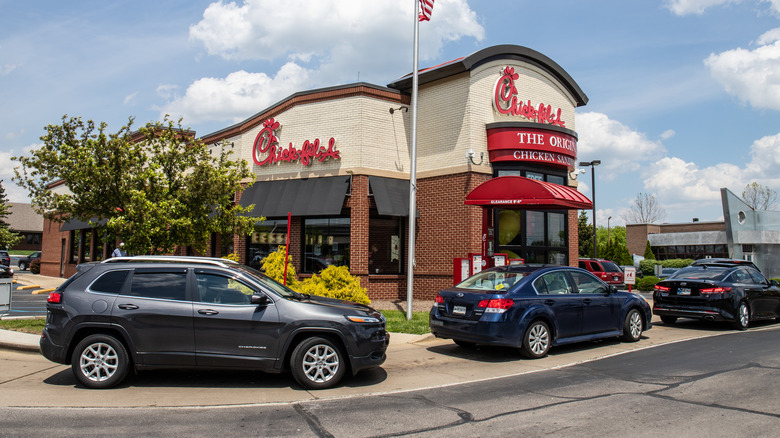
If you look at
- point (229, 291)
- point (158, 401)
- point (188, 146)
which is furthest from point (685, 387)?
point (188, 146)

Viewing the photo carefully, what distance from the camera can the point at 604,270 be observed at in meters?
23.7

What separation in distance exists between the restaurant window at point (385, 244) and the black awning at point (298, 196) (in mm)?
1483

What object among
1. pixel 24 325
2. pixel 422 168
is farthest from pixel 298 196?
pixel 24 325

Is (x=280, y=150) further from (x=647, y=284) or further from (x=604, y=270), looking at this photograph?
(x=647, y=284)

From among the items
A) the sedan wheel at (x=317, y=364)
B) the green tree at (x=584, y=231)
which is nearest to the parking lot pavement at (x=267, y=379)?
the sedan wheel at (x=317, y=364)

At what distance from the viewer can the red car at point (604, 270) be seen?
2327 centimetres

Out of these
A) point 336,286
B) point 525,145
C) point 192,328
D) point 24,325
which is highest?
point 525,145

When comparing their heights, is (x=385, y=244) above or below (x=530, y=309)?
above

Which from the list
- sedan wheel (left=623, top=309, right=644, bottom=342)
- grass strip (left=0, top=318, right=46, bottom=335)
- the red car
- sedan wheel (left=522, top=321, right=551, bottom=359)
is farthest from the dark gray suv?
the red car

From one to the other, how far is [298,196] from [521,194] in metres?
7.21

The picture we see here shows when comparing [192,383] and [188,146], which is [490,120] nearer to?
[188,146]

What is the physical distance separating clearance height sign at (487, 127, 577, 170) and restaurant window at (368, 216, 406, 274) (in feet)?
12.4

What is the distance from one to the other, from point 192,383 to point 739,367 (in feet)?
25.7

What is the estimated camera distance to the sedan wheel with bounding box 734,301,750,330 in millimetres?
12352
